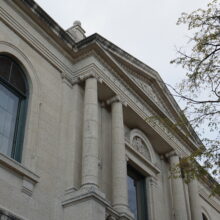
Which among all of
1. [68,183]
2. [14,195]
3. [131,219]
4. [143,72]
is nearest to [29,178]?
[14,195]

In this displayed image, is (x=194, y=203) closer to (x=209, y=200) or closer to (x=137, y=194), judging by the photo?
(x=137, y=194)

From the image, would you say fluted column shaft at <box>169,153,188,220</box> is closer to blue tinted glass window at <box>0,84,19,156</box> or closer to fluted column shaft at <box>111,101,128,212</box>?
fluted column shaft at <box>111,101,128,212</box>

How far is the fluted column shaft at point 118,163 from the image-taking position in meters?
16.0

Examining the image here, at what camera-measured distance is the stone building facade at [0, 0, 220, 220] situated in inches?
547

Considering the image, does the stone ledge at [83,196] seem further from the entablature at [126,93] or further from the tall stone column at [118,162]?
the entablature at [126,93]

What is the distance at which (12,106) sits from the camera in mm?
14992

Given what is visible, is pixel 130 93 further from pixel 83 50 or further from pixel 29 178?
pixel 29 178

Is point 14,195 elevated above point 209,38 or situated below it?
below

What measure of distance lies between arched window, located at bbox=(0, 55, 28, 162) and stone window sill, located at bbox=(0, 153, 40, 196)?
0.81 metres

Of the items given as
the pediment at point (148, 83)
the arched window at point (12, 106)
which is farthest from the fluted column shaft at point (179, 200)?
the arched window at point (12, 106)

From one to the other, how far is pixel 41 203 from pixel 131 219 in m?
3.48

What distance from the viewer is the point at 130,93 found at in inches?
800

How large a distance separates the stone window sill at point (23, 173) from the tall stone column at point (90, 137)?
70.6 inches

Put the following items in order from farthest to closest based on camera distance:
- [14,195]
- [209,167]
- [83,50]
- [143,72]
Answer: [143,72] → [83,50] → [209,167] → [14,195]
